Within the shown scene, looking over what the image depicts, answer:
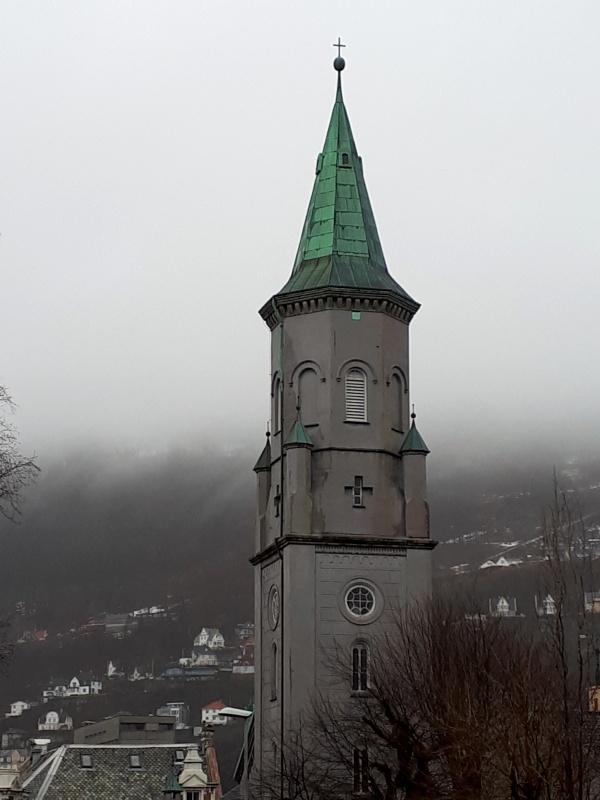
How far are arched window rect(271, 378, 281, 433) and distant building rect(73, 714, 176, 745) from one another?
1834 inches

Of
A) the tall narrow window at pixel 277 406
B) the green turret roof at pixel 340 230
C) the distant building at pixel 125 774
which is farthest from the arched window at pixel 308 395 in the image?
the distant building at pixel 125 774

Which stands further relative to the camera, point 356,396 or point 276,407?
point 276,407

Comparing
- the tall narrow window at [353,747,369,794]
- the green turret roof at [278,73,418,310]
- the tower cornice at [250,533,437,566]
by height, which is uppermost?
the green turret roof at [278,73,418,310]

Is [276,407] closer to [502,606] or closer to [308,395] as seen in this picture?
[308,395]

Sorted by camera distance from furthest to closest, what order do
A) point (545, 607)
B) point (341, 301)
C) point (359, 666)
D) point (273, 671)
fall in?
1. point (341, 301)
2. point (273, 671)
3. point (359, 666)
4. point (545, 607)

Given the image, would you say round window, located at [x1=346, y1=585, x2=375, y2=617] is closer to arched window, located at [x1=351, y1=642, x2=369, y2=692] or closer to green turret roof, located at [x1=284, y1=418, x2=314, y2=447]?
arched window, located at [x1=351, y1=642, x2=369, y2=692]

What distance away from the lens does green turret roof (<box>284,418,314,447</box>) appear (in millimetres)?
74375

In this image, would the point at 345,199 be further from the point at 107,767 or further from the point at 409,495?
the point at 107,767

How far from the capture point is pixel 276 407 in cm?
7850

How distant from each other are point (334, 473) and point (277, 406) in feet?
18.2

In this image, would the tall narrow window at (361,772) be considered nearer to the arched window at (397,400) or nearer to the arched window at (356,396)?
the arched window at (356,396)

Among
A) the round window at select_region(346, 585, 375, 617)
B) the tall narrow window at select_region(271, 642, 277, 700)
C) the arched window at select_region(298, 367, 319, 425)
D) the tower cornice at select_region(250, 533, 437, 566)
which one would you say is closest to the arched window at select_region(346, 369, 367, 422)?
the arched window at select_region(298, 367, 319, 425)

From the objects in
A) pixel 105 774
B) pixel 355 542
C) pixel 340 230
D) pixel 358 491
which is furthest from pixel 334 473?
pixel 105 774

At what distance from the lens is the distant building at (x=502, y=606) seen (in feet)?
230
